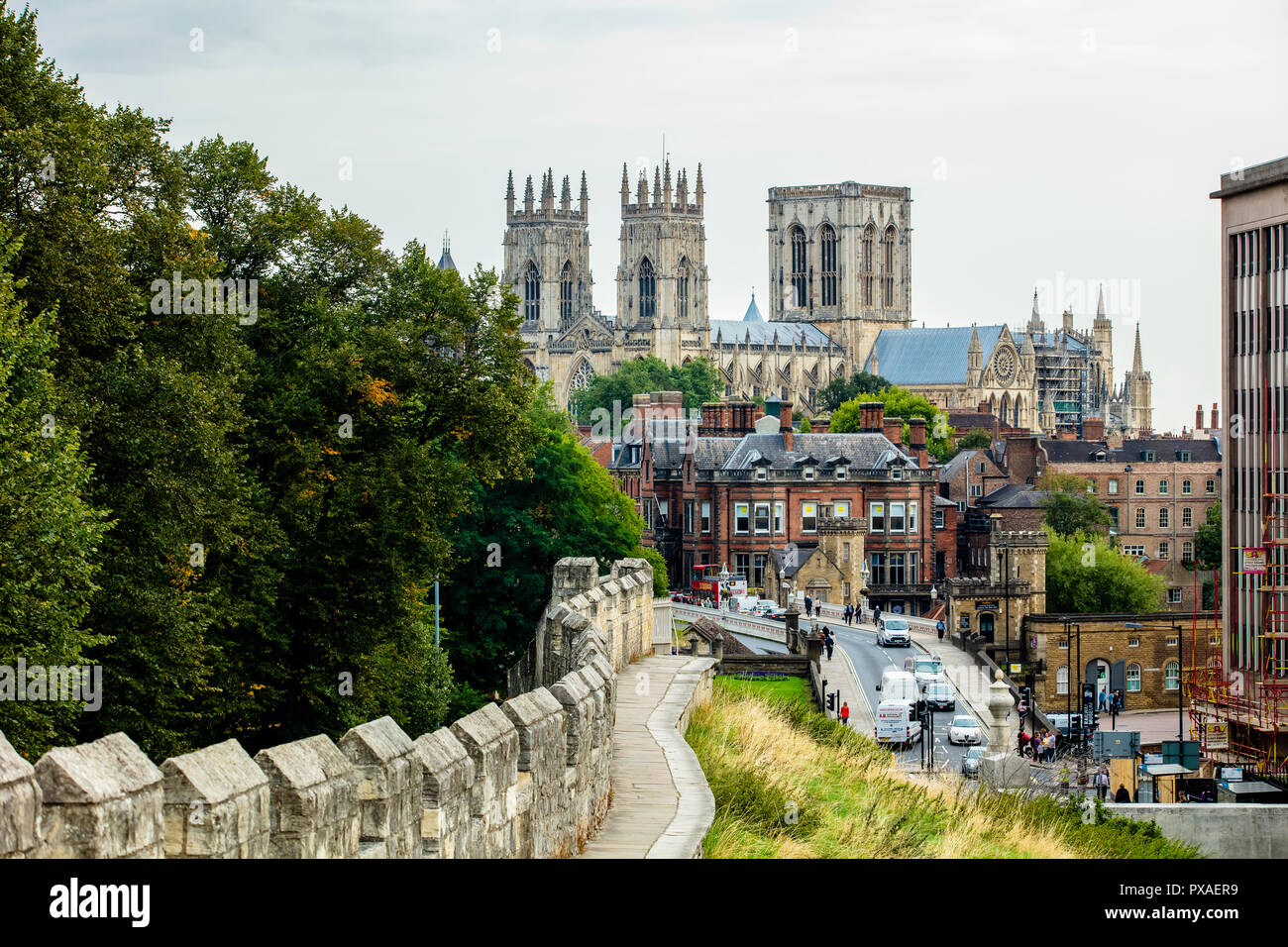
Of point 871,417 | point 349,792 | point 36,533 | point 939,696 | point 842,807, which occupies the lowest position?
point 939,696

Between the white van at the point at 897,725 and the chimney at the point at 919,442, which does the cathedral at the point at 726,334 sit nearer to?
the chimney at the point at 919,442


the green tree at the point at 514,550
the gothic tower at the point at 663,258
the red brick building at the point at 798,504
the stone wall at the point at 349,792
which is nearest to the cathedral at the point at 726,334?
the gothic tower at the point at 663,258

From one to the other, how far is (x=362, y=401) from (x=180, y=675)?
743 centimetres

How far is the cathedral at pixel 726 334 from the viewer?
180625 millimetres

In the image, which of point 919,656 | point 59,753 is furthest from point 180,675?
point 919,656

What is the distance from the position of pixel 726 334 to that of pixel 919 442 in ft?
352

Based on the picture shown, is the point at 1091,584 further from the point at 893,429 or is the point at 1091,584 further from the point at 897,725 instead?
the point at 897,725

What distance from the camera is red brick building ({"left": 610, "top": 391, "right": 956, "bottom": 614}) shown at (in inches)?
3169

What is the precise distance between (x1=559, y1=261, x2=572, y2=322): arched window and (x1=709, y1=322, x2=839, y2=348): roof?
46.4 feet

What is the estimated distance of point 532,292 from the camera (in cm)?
19675

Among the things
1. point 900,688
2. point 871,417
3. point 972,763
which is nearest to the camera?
point 972,763

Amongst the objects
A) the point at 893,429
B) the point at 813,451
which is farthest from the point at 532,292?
the point at 813,451

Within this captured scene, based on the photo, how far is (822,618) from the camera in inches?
2677

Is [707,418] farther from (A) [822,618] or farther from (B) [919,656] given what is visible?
(B) [919,656]
